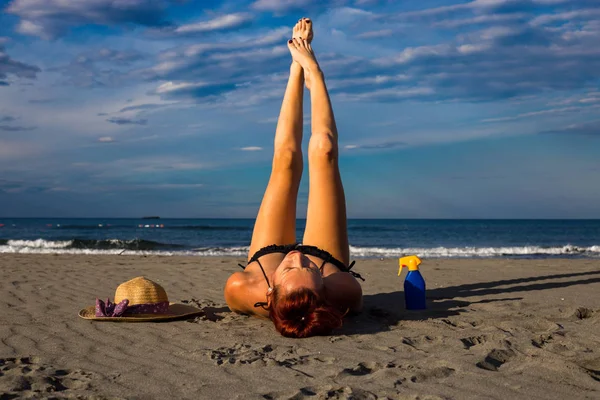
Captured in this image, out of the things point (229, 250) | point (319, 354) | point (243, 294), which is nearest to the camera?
point (319, 354)

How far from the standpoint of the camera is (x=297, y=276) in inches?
160

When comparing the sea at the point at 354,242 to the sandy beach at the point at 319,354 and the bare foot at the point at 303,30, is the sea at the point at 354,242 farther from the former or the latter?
the sandy beach at the point at 319,354

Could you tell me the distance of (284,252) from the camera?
5.05 metres

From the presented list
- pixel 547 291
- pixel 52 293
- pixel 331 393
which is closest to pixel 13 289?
pixel 52 293

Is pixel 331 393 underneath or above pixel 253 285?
underneath

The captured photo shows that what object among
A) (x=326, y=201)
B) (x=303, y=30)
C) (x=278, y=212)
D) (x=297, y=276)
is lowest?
(x=297, y=276)

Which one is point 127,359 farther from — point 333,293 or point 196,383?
point 333,293

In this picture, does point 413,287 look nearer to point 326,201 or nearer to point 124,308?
point 326,201

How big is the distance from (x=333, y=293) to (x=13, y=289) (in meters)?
4.60

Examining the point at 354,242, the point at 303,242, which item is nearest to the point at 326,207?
the point at 303,242

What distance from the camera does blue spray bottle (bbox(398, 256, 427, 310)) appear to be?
5.60 metres

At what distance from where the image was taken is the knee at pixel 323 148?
5.14 metres

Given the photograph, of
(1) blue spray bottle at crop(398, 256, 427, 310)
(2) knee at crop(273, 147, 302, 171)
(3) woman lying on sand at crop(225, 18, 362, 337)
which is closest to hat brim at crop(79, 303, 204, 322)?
(3) woman lying on sand at crop(225, 18, 362, 337)

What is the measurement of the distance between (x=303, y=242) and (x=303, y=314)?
115 centimetres
